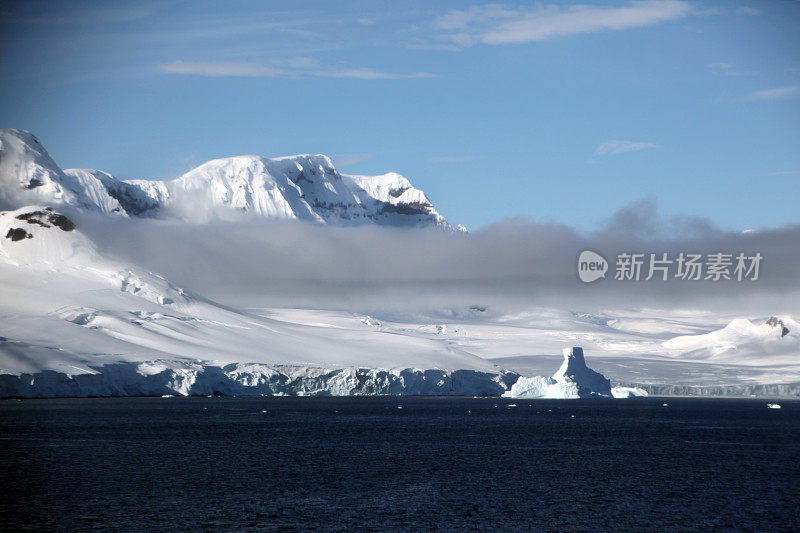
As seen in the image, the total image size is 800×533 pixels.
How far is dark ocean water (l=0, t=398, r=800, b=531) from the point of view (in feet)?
145

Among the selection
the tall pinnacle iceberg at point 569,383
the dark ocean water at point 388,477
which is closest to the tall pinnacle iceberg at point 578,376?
the tall pinnacle iceberg at point 569,383

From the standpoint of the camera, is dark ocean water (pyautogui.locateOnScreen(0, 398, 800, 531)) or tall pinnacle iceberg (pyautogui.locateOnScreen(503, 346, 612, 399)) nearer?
dark ocean water (pyautogui.locateOnScreen(0, 398, 800, 531))

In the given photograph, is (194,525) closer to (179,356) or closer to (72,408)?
(72,408)

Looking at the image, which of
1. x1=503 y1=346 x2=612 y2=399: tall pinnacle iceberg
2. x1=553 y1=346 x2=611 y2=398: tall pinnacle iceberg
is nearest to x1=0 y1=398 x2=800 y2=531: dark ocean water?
x1=553 y1=346 x2=611 y2=398: tall pinnacle iceberg

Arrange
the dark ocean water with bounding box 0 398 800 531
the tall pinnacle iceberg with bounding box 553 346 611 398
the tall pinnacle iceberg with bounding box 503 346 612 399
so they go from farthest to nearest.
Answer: the tall pinnacle iceberg with bounding box 503 346 612 399 → the tall pinnacle iceberg with bounding box 553 346 611 398 → the dark ocean water with bounding box 0 398 800 531

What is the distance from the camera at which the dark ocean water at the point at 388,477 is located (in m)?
44.2

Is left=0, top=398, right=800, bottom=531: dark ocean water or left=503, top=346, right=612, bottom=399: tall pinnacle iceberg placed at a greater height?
left=503, top=346, right=612, bottom=399: tall pinnacle iceberg

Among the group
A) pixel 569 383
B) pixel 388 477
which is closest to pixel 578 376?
pixel 569 383

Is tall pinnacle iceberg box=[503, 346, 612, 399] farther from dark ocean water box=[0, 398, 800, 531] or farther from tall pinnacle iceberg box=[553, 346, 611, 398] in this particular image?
dark ocean water box=[0, 398, 800, 531]

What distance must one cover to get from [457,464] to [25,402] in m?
111

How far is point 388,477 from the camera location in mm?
58875

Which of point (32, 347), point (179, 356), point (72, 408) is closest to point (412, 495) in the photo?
point (72, 408)

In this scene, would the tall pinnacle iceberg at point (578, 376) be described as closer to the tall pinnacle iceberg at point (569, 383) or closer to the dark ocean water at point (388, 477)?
the tall pinnacle iceberg at point (569, 383)

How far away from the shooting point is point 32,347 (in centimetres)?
14988
